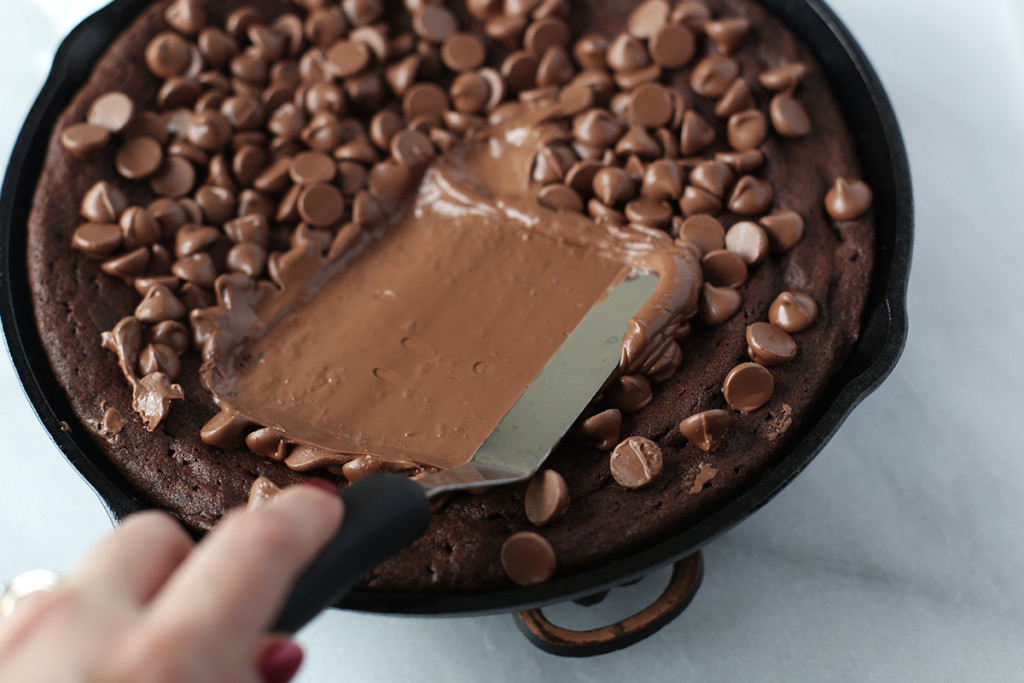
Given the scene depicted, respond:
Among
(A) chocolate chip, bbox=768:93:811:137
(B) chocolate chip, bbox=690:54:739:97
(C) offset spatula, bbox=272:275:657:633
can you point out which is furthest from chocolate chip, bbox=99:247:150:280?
(A) chocolate chip, bbox=768:93:811:137

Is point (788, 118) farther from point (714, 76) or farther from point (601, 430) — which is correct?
point (601, 430)

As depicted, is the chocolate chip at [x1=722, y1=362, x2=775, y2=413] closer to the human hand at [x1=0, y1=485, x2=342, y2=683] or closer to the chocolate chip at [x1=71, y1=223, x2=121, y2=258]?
the human hand at [x1=0, y1=485, x2=342, y2=683]

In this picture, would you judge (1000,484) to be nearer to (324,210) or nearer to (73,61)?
(324,210)

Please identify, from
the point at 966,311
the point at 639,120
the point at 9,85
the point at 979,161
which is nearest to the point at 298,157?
the point at 639,120

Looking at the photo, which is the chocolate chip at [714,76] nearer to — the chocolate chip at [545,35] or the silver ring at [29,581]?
the chocolate chip at [545,35]

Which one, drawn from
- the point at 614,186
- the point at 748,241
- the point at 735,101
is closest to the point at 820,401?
the point at 748,241
